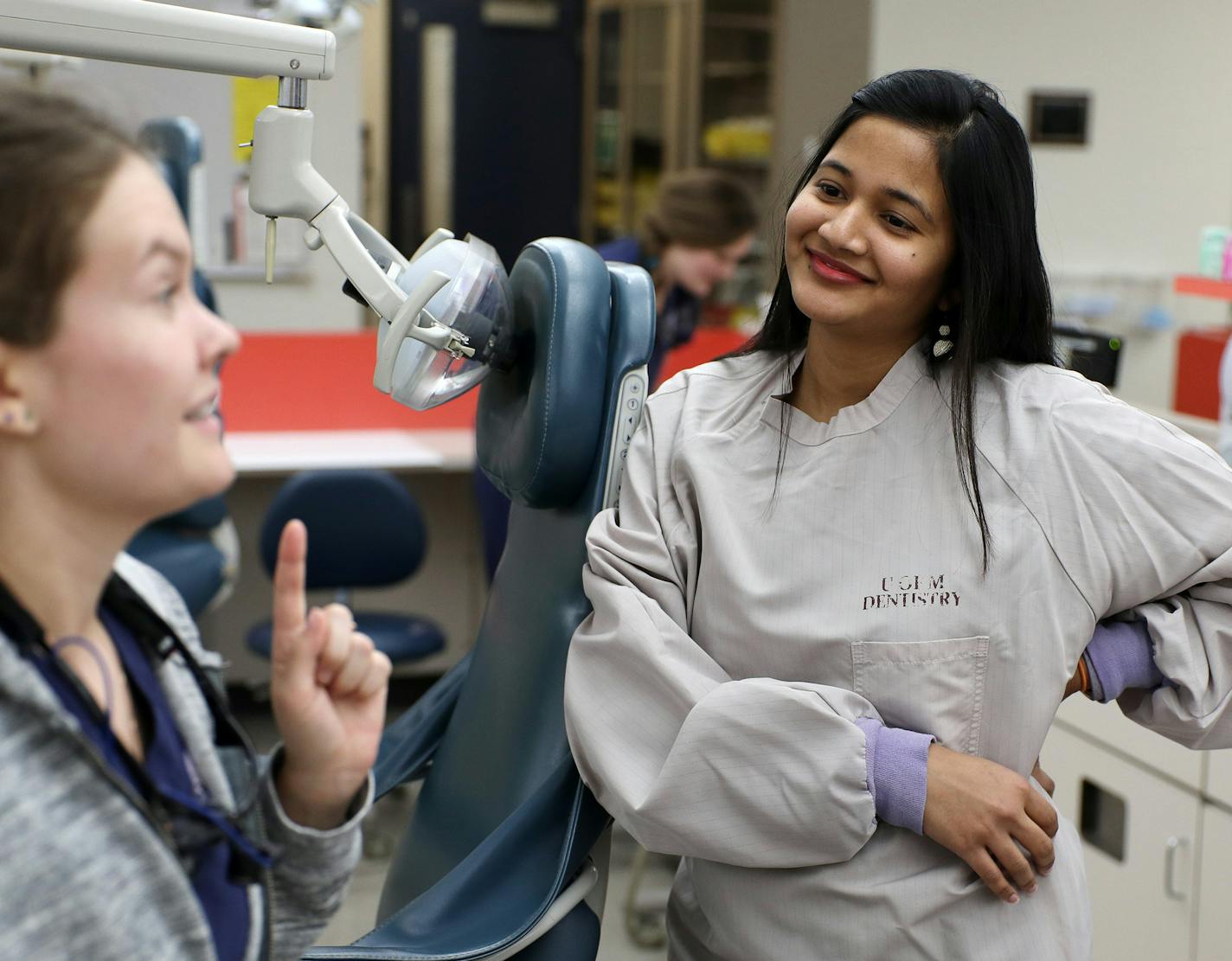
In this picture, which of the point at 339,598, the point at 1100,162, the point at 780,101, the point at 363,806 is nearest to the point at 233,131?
the point at 339,598

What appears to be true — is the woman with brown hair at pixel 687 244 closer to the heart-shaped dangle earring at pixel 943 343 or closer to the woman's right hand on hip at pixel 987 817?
the heart-shaped dangle earring at pixel 943 343

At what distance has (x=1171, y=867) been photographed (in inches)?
84.3

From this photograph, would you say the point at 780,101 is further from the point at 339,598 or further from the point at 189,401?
the point at 189,401

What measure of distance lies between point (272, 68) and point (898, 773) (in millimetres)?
823

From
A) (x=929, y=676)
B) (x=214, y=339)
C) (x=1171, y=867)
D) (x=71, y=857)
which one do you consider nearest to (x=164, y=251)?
(x=214, y=339)

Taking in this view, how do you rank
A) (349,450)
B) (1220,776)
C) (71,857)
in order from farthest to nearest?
(349,450)
(1220,776)
(71,857)

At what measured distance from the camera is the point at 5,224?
2.30 ft

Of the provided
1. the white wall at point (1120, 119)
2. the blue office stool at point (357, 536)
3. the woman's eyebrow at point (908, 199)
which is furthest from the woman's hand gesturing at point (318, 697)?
the white wall at point (1120, 119)

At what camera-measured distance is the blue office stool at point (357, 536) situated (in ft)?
10.1

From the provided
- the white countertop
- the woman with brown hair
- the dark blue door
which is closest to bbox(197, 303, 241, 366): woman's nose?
the woman with brown hair

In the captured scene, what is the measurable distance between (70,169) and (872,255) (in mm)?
835

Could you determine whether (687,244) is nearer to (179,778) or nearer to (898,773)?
(898,773)

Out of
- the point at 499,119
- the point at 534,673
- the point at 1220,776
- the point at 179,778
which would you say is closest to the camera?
the point at 179,778

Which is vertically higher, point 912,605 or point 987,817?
point 912,605
